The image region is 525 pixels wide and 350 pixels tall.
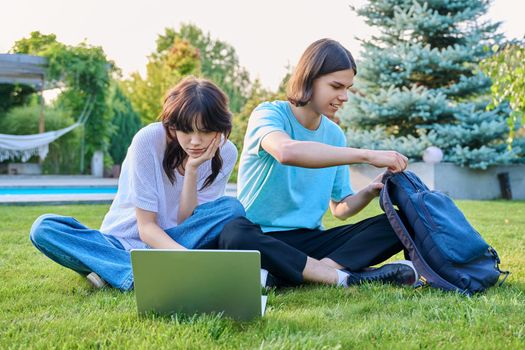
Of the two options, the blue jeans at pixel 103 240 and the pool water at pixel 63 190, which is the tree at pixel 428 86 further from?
the blue jeans at pixel 103 240

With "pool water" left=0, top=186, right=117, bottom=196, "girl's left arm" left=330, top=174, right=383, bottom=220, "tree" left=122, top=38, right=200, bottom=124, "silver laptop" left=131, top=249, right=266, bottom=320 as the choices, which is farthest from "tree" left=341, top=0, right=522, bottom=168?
"tree" left=122, top=38, right=200, bottom=124

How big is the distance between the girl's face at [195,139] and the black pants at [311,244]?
304 mm

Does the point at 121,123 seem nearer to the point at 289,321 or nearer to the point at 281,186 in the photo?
the point at 281,186

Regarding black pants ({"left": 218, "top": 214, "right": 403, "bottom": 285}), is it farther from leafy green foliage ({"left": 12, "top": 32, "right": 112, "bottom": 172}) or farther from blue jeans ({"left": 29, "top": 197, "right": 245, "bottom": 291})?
leafy green foliage ({"left": 12, "top": 32, "right": 112, "bottom": 172})

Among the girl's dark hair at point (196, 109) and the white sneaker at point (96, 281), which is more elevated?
the girl's dark hair at point (196, 109)

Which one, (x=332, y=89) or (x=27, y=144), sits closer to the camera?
(x=332, y=89)

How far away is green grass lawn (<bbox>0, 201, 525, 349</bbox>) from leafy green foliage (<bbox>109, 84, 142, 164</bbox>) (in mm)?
11857

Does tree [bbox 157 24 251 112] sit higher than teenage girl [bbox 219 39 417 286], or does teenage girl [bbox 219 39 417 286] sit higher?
tree [bbox 157 24 251 112]

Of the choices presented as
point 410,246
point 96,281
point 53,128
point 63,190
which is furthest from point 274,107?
point 53,128

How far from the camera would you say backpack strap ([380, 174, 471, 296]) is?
2.24 metres

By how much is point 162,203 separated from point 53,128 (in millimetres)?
11393

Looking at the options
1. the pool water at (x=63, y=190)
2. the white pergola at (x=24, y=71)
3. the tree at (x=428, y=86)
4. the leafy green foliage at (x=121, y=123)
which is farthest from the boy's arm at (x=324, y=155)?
the leafy green foliage at (x=121, y=123)

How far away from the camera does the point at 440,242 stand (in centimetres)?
224

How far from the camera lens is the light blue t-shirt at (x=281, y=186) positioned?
2570 mm
